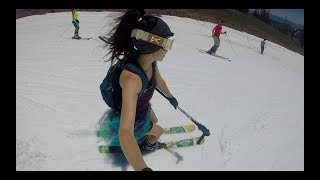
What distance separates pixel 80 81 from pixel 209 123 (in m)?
1.73

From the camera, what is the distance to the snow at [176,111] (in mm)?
2867

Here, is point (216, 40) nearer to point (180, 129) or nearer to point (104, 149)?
point (180, 129)

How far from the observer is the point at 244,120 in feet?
11.9

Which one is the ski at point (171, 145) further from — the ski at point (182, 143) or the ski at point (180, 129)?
the ski at point (180, 129)

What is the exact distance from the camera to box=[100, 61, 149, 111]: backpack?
2102 millimetres

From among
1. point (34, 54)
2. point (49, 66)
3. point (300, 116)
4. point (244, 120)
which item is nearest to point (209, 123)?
point (244, 120)

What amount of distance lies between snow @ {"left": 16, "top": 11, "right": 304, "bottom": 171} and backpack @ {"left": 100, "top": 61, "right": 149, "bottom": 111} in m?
0.43

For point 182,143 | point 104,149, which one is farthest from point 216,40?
point 104,149

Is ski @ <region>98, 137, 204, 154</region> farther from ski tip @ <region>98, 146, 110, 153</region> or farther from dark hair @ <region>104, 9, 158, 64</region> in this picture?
dark hair @ <region>104, 9, 158, 64</region>

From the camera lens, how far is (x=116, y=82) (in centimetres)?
221

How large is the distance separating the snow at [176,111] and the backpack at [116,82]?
426 millimetres

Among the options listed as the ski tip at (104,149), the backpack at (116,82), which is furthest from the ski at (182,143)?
the backpack at (116,82)
